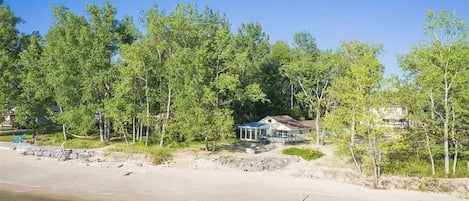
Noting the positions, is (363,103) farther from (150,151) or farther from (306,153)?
(150,151)

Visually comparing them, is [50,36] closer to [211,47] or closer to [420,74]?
[211,47]

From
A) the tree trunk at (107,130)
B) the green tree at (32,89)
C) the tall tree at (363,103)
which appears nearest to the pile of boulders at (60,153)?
the tree trunk at (107,130)

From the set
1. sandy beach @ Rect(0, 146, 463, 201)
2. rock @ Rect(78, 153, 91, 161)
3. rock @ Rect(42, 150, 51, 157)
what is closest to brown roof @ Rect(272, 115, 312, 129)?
sandy beach @ Rect(0, 146, 463, 201)

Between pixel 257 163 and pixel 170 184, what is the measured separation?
851 cm

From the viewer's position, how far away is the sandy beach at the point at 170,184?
23156 mm

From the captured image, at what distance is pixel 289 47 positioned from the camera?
70000mm

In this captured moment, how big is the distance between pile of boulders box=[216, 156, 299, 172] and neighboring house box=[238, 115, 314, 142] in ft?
42.0

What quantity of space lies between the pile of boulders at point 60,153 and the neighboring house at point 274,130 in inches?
713

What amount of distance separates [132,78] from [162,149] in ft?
29.2

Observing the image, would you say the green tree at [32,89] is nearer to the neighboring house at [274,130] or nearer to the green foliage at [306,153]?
the neighboring house at [274,130]

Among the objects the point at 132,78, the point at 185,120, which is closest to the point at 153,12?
the point at 132,78

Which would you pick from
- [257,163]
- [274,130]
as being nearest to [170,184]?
[257,163]

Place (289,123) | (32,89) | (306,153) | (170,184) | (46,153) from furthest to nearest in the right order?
(289,123) → (32,89) → (46,153) → (306,153) → (170,184)

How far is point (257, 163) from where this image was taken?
105 feet
